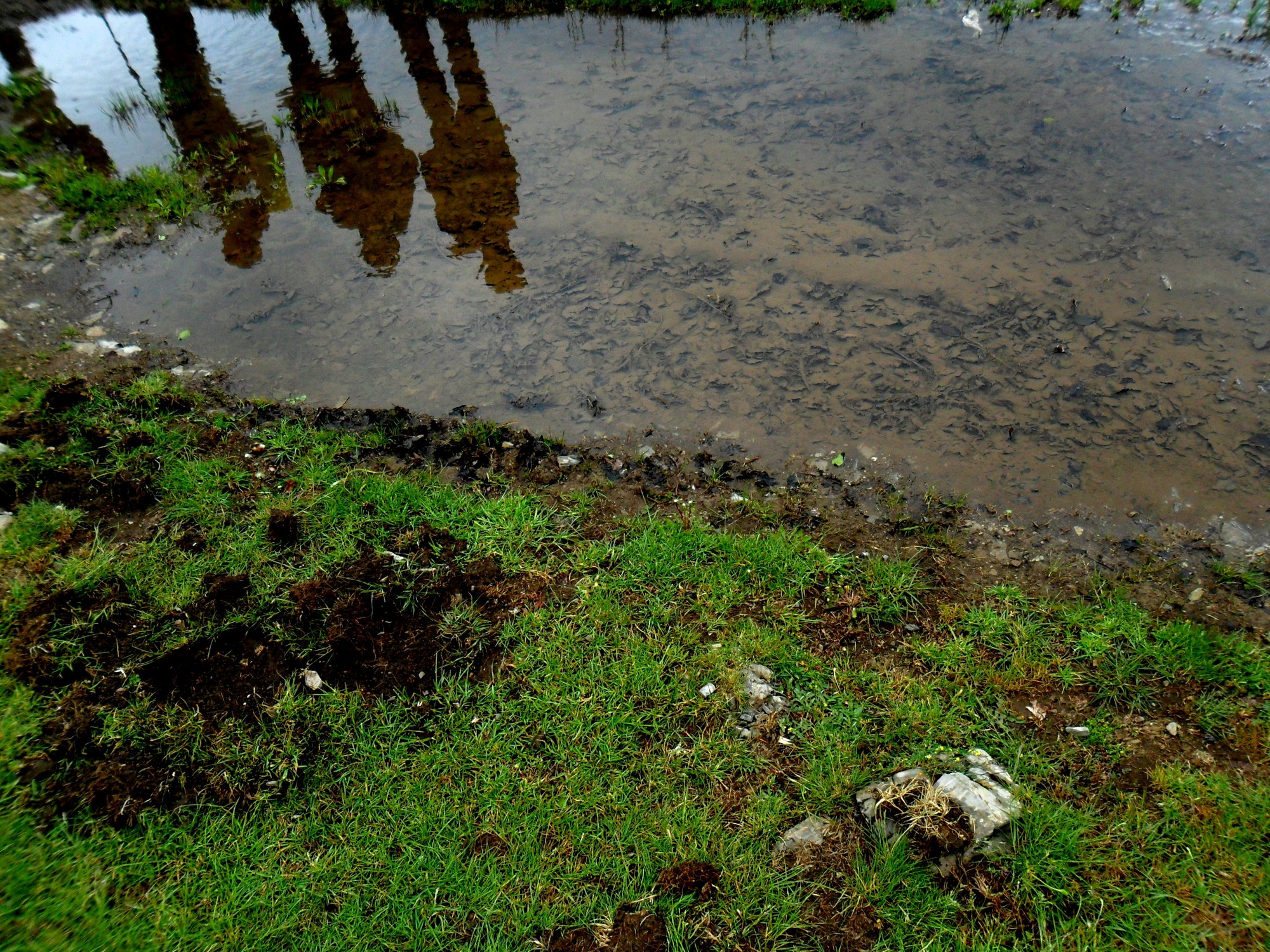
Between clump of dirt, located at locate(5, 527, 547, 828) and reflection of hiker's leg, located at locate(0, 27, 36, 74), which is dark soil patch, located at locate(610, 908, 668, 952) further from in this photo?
reflection of hiker's leg, located at locate(0, 27, 36, 74)

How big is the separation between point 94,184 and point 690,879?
24.5 feet

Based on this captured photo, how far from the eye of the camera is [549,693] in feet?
10.9

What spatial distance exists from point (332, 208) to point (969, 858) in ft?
21.4

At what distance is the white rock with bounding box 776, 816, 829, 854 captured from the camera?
2.82 meters

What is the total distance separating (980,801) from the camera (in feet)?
9.09

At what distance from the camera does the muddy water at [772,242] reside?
14.2 ft

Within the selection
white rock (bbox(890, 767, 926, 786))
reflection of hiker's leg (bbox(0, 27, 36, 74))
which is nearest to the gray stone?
white rock (bbox(890, 767, 926, 786))

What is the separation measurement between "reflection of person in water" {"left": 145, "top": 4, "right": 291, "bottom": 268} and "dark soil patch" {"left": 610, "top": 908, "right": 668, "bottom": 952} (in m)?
5.63

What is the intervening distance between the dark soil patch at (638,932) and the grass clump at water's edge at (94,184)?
21.6ft

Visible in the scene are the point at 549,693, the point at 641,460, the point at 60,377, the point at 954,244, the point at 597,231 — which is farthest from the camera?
the point at 597,231

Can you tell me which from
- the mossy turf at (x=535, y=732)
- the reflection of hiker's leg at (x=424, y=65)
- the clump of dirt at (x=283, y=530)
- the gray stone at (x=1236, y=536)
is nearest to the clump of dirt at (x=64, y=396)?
the mossy turf at (x=535, y=732)

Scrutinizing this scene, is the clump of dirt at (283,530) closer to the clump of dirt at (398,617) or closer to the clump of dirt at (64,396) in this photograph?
the clump of dirt at (398,617)

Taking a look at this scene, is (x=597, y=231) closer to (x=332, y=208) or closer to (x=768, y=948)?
(x=332, y=208)

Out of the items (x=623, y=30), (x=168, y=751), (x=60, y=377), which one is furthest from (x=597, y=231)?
(x=168, y=751)
